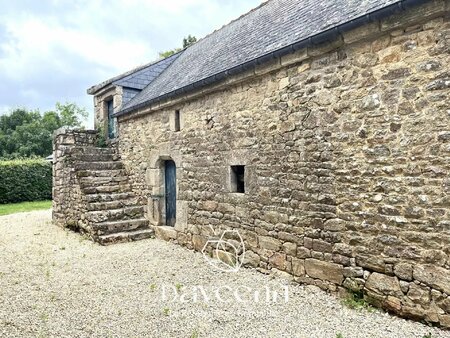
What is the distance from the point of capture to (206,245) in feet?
21.2

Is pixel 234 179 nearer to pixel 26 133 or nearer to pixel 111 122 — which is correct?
pixel 111 122

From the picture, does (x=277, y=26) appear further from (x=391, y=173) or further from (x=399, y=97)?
(x=391, y=173)

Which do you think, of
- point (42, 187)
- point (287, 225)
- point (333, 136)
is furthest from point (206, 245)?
point (42, 187)

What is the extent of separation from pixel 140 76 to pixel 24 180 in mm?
10650

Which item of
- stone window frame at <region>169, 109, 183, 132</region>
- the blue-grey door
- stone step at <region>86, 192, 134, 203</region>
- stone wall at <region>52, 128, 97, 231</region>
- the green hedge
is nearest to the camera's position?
stone window frame at <region>169, 109, 183, 132</region>

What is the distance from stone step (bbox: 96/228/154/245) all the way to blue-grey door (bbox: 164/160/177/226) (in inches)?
22.0

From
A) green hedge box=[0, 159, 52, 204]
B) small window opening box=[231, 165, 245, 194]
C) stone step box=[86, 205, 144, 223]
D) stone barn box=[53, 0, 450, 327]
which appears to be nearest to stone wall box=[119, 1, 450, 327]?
stone barn box=[53, 0, 450, 327]

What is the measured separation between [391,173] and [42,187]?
733 inches

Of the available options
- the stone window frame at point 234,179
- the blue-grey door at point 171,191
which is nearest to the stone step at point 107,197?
the blue-grey door at point 171,191

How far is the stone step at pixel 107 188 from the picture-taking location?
8.71 meters

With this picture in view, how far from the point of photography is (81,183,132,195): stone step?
8.71 meters

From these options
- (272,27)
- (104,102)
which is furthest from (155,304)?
(104,102)

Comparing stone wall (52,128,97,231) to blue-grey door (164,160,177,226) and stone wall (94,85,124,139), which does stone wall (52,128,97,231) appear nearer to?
stone wall (94,85,124,139)

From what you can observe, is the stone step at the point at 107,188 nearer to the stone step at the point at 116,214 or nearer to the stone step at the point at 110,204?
the stone step at the point at 110,204
